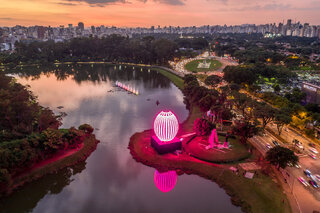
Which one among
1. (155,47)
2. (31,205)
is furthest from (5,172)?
(155,47)

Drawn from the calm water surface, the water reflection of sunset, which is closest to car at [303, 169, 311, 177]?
the calm water surface

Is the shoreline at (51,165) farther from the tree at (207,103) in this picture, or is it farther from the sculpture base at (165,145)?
the tree at (207,103)

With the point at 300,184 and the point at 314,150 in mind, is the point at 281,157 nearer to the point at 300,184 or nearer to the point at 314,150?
the point at 300,184

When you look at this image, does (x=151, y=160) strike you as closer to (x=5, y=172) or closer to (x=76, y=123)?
(x=5, y=172)

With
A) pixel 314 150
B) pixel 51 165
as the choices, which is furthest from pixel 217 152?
pixel 51 165

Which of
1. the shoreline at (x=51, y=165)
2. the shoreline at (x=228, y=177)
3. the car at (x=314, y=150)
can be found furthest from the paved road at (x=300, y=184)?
the shoreline at (x=51, y=165)
